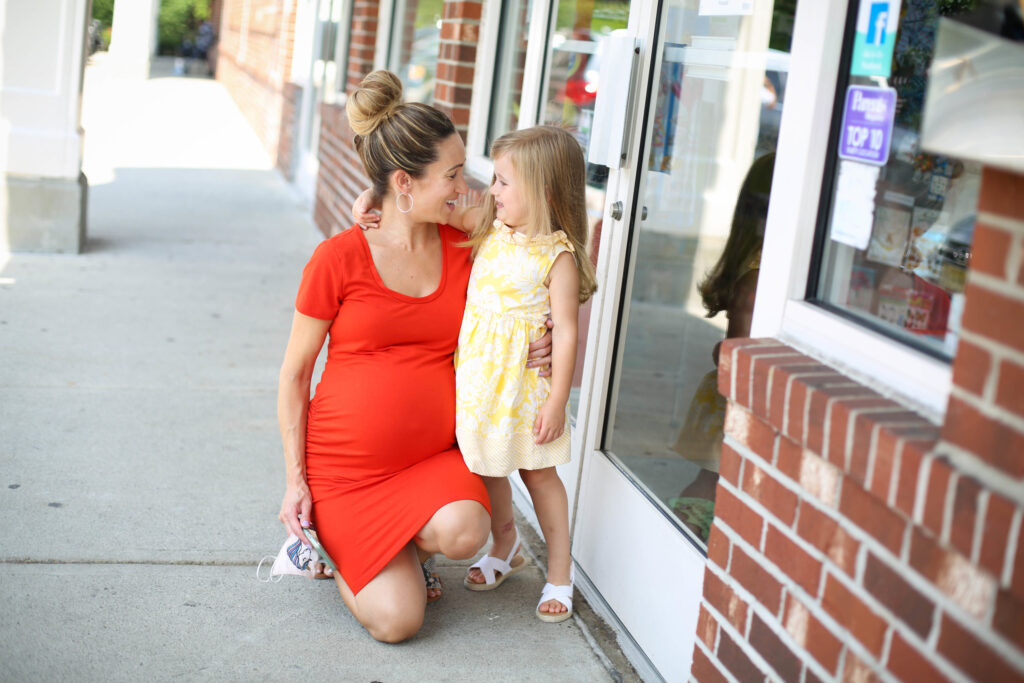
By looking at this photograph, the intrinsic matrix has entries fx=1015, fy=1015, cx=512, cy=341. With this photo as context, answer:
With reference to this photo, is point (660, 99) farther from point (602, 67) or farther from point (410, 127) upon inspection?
point (410, 127)

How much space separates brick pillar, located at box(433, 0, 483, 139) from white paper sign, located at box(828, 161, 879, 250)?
3.18m

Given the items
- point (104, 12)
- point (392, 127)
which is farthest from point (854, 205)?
point (104, 12)

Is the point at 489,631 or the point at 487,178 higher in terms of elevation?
the point at 487,178

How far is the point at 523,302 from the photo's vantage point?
2742mm

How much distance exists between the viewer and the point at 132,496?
11.5 ft

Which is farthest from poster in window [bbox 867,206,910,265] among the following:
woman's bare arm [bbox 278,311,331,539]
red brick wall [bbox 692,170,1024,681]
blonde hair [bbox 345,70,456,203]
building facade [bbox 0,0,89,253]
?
building facade [bbox 0,0,89,253]

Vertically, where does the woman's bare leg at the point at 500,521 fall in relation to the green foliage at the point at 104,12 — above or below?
below

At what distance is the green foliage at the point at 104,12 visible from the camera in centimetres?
3538

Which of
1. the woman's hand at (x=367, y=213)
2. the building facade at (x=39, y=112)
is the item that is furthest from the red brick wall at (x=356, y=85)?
the building facade at (x=39, y=112)

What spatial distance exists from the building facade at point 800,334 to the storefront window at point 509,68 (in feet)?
1.20

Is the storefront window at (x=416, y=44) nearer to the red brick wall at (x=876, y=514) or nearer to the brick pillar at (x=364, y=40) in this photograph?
the brick pillar at (x=364, y=40)

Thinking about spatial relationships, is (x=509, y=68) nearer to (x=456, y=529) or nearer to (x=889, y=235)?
(x=456, y=529)

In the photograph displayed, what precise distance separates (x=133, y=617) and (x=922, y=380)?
2127 mm

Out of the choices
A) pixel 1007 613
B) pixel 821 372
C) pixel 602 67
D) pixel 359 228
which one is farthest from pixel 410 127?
pixel 1007 613
